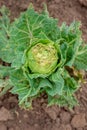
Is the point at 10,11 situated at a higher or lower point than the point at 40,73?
lower

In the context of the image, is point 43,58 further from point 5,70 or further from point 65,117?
point 65,117

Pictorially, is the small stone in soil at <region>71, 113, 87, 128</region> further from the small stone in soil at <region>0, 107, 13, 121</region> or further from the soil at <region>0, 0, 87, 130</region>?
the small stone in soil at <region>0, 107, 13, 121</region>

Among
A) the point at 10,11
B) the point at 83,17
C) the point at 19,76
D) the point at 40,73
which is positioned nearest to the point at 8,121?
the point at 19,76

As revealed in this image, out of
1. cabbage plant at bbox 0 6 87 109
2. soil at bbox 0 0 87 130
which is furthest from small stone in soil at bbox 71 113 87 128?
cabbage plant at bbox 0 6 87 109

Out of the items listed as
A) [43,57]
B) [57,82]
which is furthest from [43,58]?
Answer: [57,82]

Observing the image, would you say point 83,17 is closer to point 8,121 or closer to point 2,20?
point 2,20

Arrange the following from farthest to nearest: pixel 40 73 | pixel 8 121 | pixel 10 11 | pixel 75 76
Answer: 1. pixel 10 11
2. pixel 8 121
3. pixel 75 76
4. pixel 40 73
